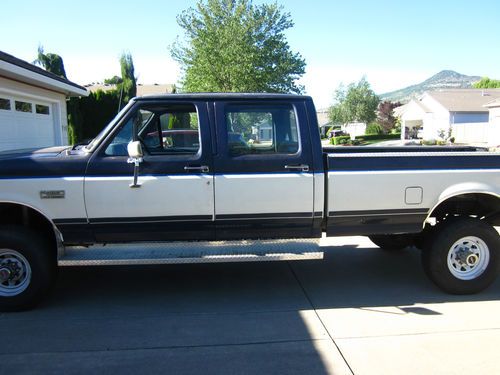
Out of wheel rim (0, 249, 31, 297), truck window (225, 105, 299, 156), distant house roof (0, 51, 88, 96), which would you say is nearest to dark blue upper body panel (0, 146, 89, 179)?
wheel rim (0, 249, 31, 297)

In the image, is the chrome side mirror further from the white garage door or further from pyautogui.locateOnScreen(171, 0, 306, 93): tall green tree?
pyautogui.locateOnScreen(171, 0, 306, 93): tall green tree

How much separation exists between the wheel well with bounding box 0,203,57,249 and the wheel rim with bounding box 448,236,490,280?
4.20 m

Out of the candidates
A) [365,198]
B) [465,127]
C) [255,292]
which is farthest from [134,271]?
[465,127]

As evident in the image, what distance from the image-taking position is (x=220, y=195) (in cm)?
455

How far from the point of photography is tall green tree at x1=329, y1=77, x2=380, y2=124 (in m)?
70.2

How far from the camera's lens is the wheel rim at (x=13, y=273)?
446 cm

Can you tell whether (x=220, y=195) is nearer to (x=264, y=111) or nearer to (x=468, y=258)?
(x=264, y=111)

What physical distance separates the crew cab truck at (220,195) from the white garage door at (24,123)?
6.72 m

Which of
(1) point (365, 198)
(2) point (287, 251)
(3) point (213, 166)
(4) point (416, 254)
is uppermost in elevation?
(3) point (213, 166)

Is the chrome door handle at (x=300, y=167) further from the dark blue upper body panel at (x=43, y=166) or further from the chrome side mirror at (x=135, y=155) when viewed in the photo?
the dark blue upper body panel at (x=43, y=166)

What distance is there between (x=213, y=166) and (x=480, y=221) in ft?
9.59

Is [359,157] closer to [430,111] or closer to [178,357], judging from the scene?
[178,357]

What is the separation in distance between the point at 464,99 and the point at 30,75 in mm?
49686

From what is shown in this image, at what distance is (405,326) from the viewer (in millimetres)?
4203
